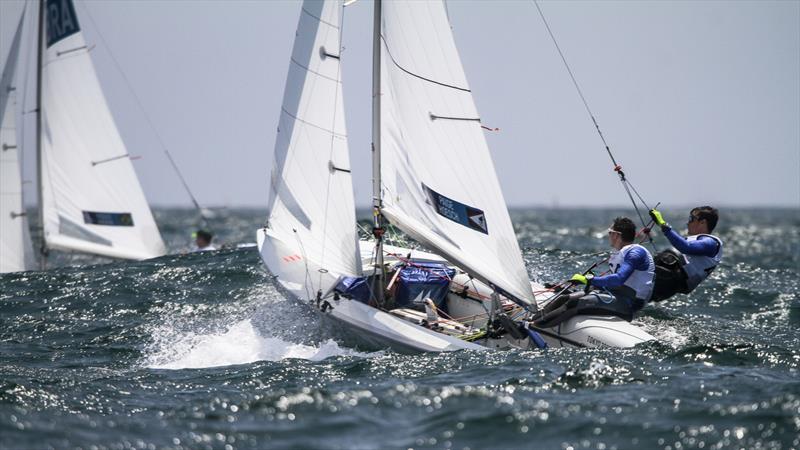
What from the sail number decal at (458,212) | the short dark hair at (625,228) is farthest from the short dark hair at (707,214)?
the sail number decal at (458,212)

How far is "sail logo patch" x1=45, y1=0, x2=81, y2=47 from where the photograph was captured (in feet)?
54.3

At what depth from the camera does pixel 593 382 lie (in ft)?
24.6

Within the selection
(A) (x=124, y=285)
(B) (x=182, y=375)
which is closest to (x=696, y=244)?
(B) (x=182, y=375)

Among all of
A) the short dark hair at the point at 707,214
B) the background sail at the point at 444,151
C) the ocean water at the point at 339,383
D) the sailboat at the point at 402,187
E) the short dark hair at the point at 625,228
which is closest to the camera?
the ocean water at the point at 339,383

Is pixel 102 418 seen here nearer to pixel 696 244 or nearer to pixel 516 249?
pixel 516 249

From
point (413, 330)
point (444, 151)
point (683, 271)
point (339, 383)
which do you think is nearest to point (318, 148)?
point (444, 151)

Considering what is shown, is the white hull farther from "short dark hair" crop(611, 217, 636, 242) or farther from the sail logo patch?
the sail logo patch

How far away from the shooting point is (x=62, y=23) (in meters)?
16.6

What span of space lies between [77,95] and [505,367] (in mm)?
11242

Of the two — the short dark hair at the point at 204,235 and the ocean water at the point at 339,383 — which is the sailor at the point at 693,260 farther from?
the short dark hair at the point at 204,235

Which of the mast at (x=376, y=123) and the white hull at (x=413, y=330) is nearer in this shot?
the white hull at (x=413, y=330)

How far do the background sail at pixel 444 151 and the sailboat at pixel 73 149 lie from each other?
27.8 feet

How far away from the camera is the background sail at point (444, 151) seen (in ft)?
31.8

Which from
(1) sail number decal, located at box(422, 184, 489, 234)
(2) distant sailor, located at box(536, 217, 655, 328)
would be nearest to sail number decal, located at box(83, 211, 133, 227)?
(1) sail number decal, located at box(422, 184, 489, 234)
